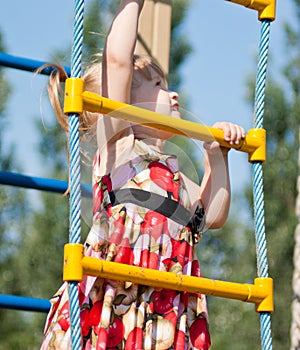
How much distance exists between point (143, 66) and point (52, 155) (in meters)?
5.99

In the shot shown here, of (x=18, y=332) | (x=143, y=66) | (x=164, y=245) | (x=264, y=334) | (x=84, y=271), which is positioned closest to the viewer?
(x=84, y=271)

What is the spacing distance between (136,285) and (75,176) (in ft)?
1.05

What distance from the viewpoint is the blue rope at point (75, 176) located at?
1618 millimetres

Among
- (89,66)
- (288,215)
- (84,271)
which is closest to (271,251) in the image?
(288,215)

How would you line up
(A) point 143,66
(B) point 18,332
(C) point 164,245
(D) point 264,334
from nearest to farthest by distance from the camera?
(D) point 264,334 → (C) point 164,245 → (A) point 143,66 → (B) point 18,332

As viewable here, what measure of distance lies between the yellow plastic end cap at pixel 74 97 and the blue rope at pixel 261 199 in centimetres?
45

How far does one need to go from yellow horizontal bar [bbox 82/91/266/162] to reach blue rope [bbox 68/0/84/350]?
0.06m

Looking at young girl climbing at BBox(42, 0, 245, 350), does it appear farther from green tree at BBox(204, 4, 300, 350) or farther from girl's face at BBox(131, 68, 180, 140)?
green tree at BBox(204, 4, 300, 350)

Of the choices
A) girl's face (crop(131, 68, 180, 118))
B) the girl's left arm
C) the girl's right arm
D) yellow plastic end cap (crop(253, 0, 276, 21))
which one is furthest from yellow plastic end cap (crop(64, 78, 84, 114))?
yellow plastic end cap (crop(253, 0, 276, 21))

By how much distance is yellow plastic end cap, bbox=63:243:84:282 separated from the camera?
1625 mm

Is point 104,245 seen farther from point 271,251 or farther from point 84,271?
point 271,251

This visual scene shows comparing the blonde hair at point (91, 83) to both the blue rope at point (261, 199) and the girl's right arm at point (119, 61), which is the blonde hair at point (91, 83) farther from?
the blue rope at point (261, 199)

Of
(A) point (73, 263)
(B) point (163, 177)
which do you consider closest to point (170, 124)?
(B) point (163, 177)

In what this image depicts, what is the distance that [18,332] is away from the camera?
7.72 meters
